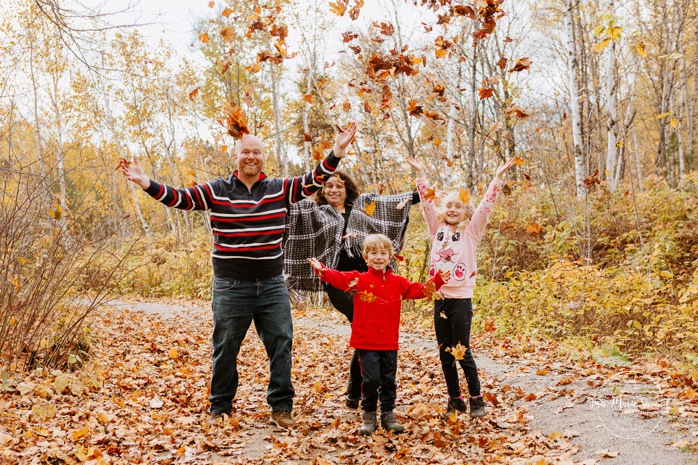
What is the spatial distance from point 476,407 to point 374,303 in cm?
120

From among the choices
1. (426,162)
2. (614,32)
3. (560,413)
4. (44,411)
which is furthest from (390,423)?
(426,162)

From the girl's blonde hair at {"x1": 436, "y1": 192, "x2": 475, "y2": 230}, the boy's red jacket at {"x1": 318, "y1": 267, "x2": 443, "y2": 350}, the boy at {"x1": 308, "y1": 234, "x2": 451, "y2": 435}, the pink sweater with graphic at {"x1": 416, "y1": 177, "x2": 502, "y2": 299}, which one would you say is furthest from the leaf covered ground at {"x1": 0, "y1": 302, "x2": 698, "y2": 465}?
the girl's blonde hair at {"x1": 436, "y1": 192, "x2": 475, "y2": 230}

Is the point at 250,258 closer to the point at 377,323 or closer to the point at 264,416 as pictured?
the point at 377,323

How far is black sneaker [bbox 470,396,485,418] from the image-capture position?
4.53 m

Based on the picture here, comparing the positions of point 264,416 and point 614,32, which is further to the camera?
point 264,416

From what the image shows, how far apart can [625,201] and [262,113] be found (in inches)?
553

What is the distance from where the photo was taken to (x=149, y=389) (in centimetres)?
586

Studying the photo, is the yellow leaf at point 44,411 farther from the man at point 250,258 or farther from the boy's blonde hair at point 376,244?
the boy's blonde hair at point 376,244

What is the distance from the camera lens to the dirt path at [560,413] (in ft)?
11.8

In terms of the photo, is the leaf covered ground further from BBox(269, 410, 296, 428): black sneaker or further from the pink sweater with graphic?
the pink sweater with graphic

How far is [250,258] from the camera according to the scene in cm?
455

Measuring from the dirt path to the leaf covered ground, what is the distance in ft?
0.06

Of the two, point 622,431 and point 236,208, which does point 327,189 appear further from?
point 622,431

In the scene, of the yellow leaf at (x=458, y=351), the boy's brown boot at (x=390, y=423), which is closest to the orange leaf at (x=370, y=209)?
the yellow leaf at (x=458, y=351)
